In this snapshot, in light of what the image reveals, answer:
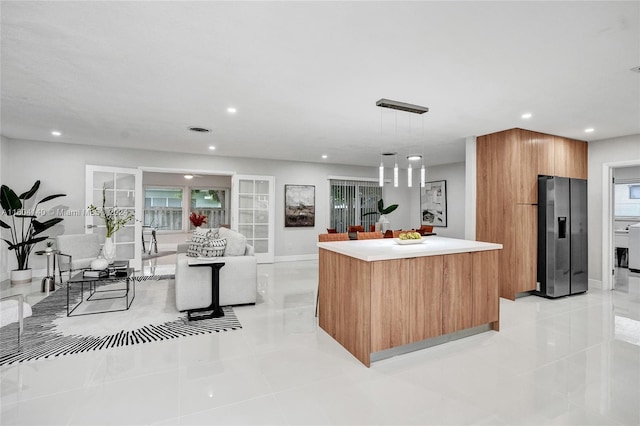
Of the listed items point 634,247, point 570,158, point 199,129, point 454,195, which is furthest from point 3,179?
point 634,247

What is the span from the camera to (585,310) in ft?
13.4

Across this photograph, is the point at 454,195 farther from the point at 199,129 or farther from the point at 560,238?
the point at 199,129

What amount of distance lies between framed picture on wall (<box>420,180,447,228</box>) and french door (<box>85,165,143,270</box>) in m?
6.97

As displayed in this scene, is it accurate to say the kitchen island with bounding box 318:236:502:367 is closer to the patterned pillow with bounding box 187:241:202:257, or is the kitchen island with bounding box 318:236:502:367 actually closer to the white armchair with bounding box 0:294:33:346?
the patterned pillow with bounding box 187:241:202:257

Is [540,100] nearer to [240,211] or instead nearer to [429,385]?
[429,385]

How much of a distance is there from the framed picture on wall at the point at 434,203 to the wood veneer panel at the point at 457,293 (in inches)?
223

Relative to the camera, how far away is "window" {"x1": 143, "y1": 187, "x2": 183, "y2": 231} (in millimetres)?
9922

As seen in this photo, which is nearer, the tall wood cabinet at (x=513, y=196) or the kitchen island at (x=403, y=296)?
the kitchen island at (x=403, y=296)

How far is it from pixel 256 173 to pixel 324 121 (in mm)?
3421

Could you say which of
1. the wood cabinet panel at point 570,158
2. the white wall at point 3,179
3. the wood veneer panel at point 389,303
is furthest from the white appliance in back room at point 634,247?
the white wall at point 3,179

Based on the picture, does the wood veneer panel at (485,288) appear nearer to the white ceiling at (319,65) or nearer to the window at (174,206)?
the white ceiling at (319,65)

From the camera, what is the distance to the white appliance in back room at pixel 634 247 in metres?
6.33

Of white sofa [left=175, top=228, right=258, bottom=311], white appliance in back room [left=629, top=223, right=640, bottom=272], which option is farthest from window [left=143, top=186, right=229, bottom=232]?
white appliance in back room [left=629, top=223, right=640, bottom=272]

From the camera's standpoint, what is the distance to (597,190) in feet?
17.2
